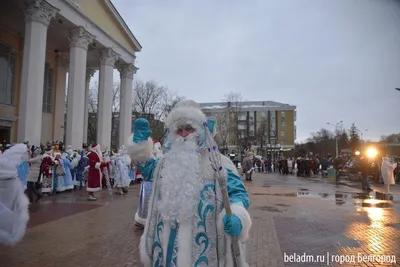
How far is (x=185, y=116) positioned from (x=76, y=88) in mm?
19440

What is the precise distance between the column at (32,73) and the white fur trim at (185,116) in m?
15.8

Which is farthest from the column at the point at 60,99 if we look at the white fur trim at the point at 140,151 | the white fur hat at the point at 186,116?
the white fur hat at the point at 186,116

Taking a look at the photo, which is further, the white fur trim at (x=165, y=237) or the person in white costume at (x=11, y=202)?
the person in white costume at (x=11, y=202)

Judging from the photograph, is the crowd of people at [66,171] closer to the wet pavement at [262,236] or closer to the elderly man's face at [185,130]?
the wet pavement at [262,236]

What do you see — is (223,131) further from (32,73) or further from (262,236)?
(262,236)

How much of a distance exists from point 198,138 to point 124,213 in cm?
734

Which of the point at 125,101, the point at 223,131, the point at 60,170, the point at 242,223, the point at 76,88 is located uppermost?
the point at 125,101

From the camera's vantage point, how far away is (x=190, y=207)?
2520 mm

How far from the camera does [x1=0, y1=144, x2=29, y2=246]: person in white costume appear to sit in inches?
195

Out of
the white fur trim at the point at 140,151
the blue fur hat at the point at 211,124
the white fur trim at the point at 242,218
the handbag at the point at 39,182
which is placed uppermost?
the blue fur hat at the point at 211,124

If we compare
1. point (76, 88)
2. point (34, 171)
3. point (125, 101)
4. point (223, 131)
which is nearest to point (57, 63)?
point (125, 101)

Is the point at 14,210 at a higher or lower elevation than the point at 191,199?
lower

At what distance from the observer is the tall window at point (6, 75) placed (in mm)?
20828

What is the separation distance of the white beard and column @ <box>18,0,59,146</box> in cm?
1602
